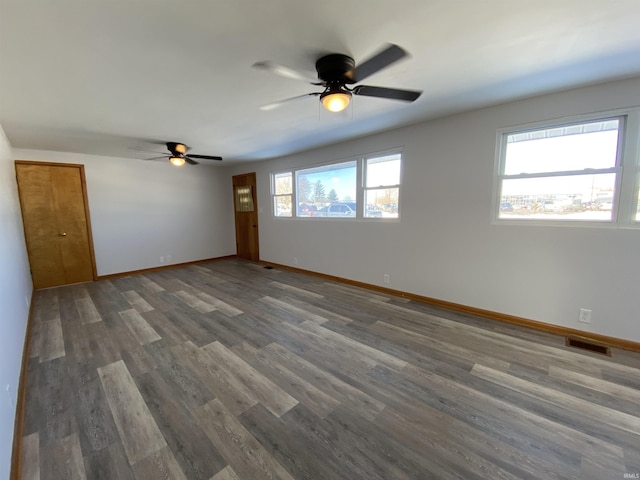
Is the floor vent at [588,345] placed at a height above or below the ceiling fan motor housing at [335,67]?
below

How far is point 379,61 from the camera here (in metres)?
1.57

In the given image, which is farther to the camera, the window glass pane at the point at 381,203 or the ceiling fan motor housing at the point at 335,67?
the window glass pane at the point at 381,203

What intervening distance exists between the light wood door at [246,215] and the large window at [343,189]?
807mm

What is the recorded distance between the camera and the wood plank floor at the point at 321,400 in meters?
1.42

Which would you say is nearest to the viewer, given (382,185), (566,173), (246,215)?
(566,173)

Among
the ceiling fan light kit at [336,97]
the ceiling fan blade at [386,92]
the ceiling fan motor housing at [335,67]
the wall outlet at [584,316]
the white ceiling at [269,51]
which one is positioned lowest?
the wall outlet at [584,316]

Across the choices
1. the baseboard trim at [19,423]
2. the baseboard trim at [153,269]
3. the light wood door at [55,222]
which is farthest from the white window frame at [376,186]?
the light wood door at [55,222]

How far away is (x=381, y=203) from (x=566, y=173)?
215 centimetres

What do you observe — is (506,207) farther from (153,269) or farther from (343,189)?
(153,269)

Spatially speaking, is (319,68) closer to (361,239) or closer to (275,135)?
(275,135)

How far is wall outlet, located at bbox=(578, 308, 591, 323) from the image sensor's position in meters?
2.62

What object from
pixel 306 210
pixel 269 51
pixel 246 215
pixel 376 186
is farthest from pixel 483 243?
pixel 246 215

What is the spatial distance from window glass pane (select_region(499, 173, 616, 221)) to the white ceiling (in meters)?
0.77

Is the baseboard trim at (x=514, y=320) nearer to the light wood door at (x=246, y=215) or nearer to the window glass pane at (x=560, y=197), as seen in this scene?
the window glass pane at (x=560, y=197)
